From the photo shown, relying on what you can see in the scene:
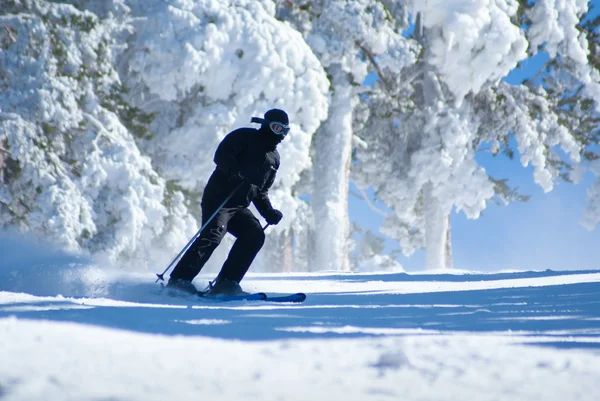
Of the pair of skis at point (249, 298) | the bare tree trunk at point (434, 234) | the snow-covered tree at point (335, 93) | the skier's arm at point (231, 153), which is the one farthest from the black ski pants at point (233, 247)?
the bare tree trunk at point (434, 234)

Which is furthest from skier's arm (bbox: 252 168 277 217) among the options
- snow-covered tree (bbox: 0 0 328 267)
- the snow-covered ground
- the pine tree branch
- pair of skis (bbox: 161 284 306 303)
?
the pine tree branch

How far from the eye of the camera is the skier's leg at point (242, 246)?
598cm

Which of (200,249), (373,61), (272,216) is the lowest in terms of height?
(200,249)

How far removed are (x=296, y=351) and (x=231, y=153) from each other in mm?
3230

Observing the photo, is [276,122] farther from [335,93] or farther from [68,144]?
[335,93]

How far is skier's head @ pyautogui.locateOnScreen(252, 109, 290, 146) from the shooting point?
19.4ft

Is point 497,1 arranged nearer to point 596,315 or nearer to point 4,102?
point 4,102

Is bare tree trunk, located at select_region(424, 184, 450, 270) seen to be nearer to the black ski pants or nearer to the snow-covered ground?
the black ski pants

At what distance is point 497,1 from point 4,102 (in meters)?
10.8

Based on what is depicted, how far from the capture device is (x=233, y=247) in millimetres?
6035

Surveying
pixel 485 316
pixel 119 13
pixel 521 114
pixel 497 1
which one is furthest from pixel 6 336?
pixel 521 114

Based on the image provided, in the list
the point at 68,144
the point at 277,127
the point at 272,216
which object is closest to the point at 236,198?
the point at 272,216

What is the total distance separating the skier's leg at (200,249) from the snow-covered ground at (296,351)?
997 millimetres

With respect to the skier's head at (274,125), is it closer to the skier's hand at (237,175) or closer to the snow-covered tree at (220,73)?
the skier's hand at (237,175)
